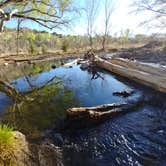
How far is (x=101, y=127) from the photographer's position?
577 cm

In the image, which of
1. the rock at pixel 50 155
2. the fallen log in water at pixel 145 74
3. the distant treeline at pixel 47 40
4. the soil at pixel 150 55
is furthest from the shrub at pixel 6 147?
the soil at pixel 150 55

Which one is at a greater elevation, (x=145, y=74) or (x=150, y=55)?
(x=150, y=55)

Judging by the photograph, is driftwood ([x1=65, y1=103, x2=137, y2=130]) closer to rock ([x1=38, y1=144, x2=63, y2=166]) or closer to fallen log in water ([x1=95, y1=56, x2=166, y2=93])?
rock ([x1=38, y1=144, x2=63, y2=166])

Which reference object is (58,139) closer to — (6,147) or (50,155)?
(50,155)

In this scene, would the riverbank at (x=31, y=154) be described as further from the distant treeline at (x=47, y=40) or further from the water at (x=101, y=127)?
the distant treeline at (x=47, y=40)

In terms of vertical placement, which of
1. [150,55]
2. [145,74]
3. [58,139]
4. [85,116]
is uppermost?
[150,55]

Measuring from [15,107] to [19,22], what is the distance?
2514 centimetres

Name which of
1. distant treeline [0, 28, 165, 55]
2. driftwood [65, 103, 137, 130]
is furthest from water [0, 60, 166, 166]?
distant treeline [0, 28, 165, 55]

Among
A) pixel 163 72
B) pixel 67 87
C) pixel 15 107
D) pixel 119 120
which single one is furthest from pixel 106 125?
pixel 67 87

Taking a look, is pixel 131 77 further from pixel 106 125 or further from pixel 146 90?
pixel 106 125

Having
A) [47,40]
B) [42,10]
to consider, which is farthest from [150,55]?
[47,40]

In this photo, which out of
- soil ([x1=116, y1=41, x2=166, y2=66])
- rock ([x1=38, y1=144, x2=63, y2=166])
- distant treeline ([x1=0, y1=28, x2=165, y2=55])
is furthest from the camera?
distant treeline ([x1=0, y1=28, x2=165, y2=55])

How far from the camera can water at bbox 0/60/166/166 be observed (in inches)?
172

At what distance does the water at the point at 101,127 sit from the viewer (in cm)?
436
